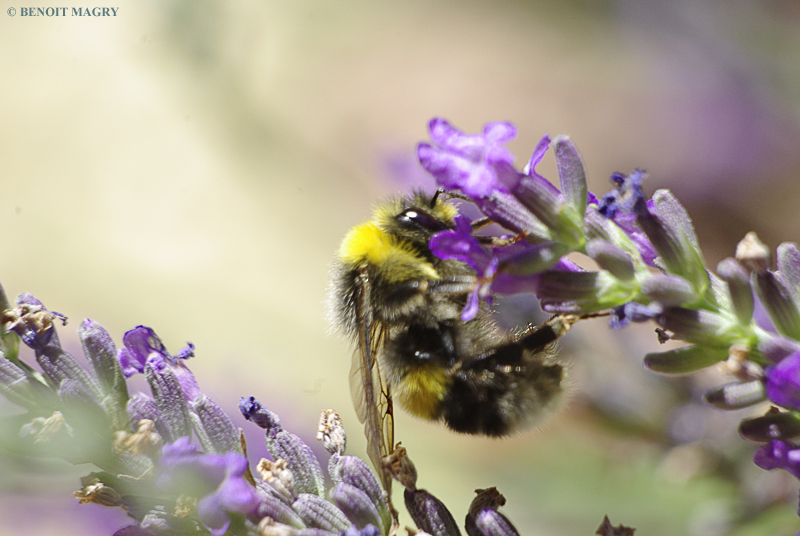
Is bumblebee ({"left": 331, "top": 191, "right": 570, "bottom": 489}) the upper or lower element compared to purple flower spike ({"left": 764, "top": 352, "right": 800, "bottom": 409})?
upper

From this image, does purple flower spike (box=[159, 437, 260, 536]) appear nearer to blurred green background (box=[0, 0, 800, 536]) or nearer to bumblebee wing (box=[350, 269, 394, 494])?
bumblebee wing (box=[350, 269, 394, 494])

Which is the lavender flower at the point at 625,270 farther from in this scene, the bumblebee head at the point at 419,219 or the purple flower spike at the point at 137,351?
the purple flower spike at the point at 137,351

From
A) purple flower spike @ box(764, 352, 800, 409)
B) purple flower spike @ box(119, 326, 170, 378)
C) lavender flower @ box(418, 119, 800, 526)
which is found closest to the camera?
purple flower spike @ box(764, 352, 800, 409)

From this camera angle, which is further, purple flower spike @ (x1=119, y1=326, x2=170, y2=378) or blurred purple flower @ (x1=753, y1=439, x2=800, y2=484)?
purple flower spike @ (x1=119, y1=326, x2=170, y2=378)

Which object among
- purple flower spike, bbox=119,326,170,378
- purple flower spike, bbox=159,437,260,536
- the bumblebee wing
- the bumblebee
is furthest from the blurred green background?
purple flower spike, bbox=159,437,260,536

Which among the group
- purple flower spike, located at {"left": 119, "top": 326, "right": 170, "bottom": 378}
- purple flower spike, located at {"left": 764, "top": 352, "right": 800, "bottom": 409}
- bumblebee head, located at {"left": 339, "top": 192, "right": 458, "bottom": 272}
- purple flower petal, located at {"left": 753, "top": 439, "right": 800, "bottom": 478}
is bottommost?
purple flower petal, located at {"left": 753, "top": 439, "right": 800, "bottom": 478}

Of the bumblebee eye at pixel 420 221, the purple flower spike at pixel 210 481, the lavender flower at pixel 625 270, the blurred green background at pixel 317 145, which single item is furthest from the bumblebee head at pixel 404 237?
the blurred green background at pixel 317 145

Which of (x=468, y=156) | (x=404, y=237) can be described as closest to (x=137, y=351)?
(x=404, y=237)

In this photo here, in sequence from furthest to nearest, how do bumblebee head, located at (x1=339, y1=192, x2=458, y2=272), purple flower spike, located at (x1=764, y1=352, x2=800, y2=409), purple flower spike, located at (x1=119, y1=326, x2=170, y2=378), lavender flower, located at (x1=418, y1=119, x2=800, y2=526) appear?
1. bumblebee head, located at (x1=339, y1=192, x2=458, y2=272)
2. purple flower spike, located at (x1=119, y1=326, x2=170, y2=378)
3. lavender flower, located at (x1=418, y1=119, x2=800, y2=526)
4. purple flower spike, located at (x1=764, y1=352, x2=800, y2=409)
